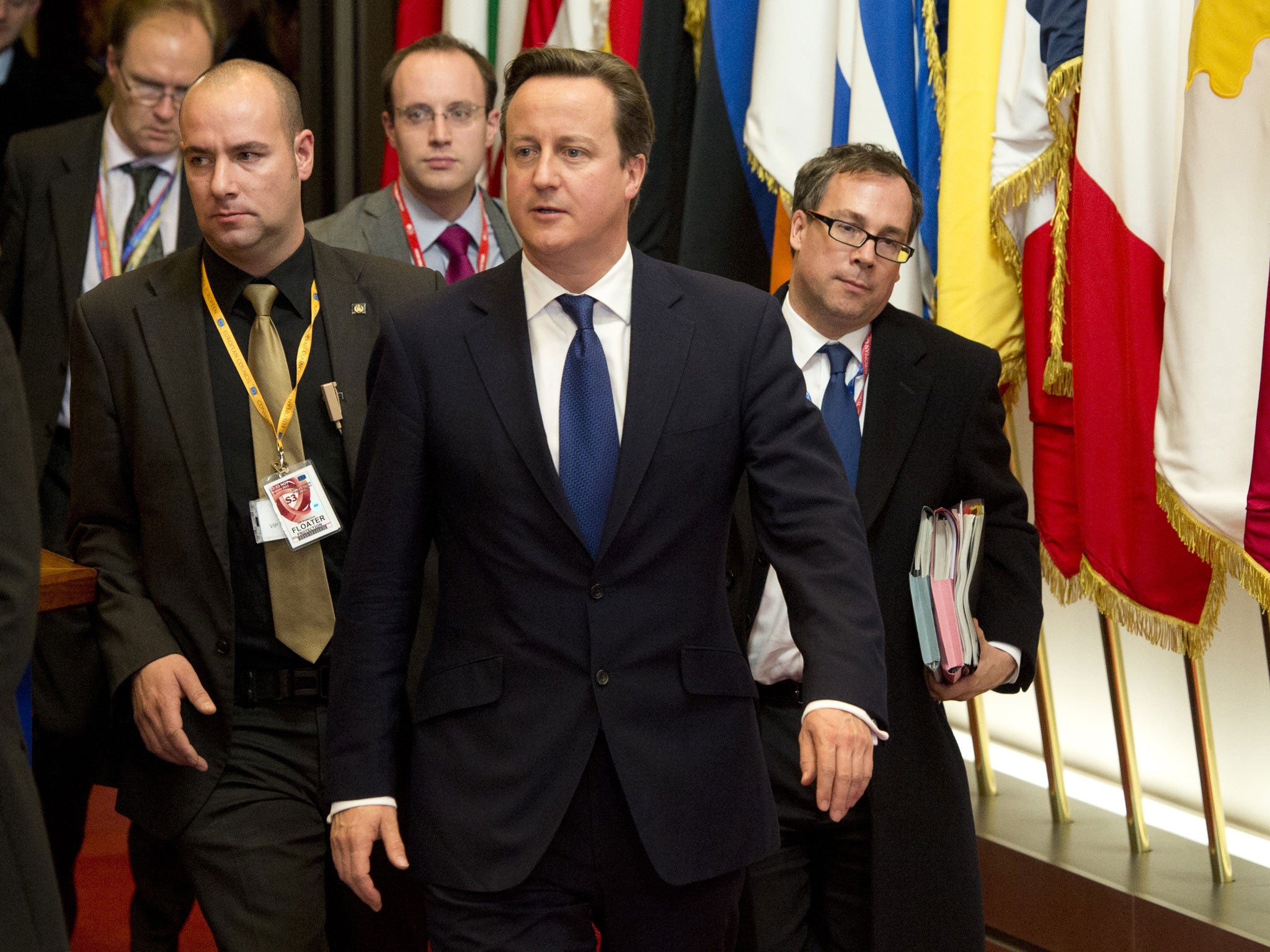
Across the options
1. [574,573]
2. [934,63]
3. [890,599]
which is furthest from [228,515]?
[934,63]

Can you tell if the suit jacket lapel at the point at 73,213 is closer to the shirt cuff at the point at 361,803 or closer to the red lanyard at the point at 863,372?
the red lanyard at the point at 863,372

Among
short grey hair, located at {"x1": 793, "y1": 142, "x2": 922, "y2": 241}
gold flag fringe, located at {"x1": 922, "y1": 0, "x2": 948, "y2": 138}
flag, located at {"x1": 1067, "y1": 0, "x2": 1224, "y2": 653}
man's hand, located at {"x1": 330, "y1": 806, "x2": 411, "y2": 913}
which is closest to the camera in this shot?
man's hand, located at {"x1": 330, "y1": 806, "x2": 411, "y2": 913}

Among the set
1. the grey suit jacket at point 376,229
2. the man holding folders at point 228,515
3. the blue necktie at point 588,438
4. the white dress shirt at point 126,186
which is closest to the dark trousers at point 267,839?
the man holding folders at point 228,515

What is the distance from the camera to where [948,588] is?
2492 millimetres

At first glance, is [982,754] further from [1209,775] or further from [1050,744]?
[1209,775]

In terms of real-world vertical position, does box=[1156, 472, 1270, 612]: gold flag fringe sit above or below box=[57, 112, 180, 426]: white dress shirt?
below

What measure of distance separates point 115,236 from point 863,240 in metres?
2.27

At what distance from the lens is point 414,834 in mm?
2078

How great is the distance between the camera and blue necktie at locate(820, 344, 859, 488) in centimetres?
269

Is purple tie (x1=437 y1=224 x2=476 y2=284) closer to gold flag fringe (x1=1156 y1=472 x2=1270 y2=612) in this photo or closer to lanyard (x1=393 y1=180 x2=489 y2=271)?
lanyard (x1=393 y1=180 x2=489 y2=271)

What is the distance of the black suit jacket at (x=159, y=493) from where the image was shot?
A: 259cm

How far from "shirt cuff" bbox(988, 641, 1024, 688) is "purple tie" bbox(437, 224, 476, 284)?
1807mm

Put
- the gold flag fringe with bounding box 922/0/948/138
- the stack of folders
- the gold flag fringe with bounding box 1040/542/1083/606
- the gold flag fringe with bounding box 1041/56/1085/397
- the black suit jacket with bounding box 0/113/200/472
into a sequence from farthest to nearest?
the black suit jacket with bounding box 0/113/200/472
the gold flag fringe with bounding box 922/0/948/138
the gold flag fringe with bounding box 1040/542/1083/606
the gold flag fringe with bounding box 1041/56/1085/397
the stack of folders

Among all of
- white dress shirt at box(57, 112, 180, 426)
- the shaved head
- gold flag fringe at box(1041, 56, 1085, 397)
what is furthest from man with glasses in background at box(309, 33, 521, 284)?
gold flag fringe at box(1041, 56, 1085, 397)
